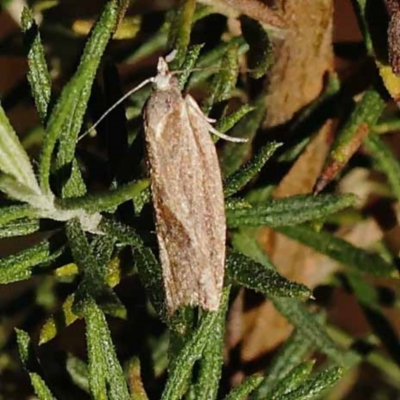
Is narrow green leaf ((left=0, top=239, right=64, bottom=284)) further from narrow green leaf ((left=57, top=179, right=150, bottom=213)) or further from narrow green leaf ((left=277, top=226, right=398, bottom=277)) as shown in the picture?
narrow green leaf ((left=277, top=226, right=398, bottom=277))

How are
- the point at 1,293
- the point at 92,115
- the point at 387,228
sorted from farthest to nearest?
the point at 1,293
the point at 387,228
the point at 92,115

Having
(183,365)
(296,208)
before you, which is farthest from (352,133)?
(183,365)

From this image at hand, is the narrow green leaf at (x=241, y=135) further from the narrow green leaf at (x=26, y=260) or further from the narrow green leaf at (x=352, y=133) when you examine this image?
the narrow green leaf at (x=26, y=260)

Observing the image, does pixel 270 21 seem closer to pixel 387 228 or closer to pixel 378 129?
pixel 378 129

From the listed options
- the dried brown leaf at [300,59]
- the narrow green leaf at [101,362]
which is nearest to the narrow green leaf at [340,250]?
the dried brown leaf at [300,59]

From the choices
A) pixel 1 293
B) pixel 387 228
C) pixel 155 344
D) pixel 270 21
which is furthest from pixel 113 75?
pixel 1 293

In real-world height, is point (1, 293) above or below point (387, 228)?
below

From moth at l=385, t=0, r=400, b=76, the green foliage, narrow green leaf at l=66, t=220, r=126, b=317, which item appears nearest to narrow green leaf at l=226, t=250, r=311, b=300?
the green foliage
